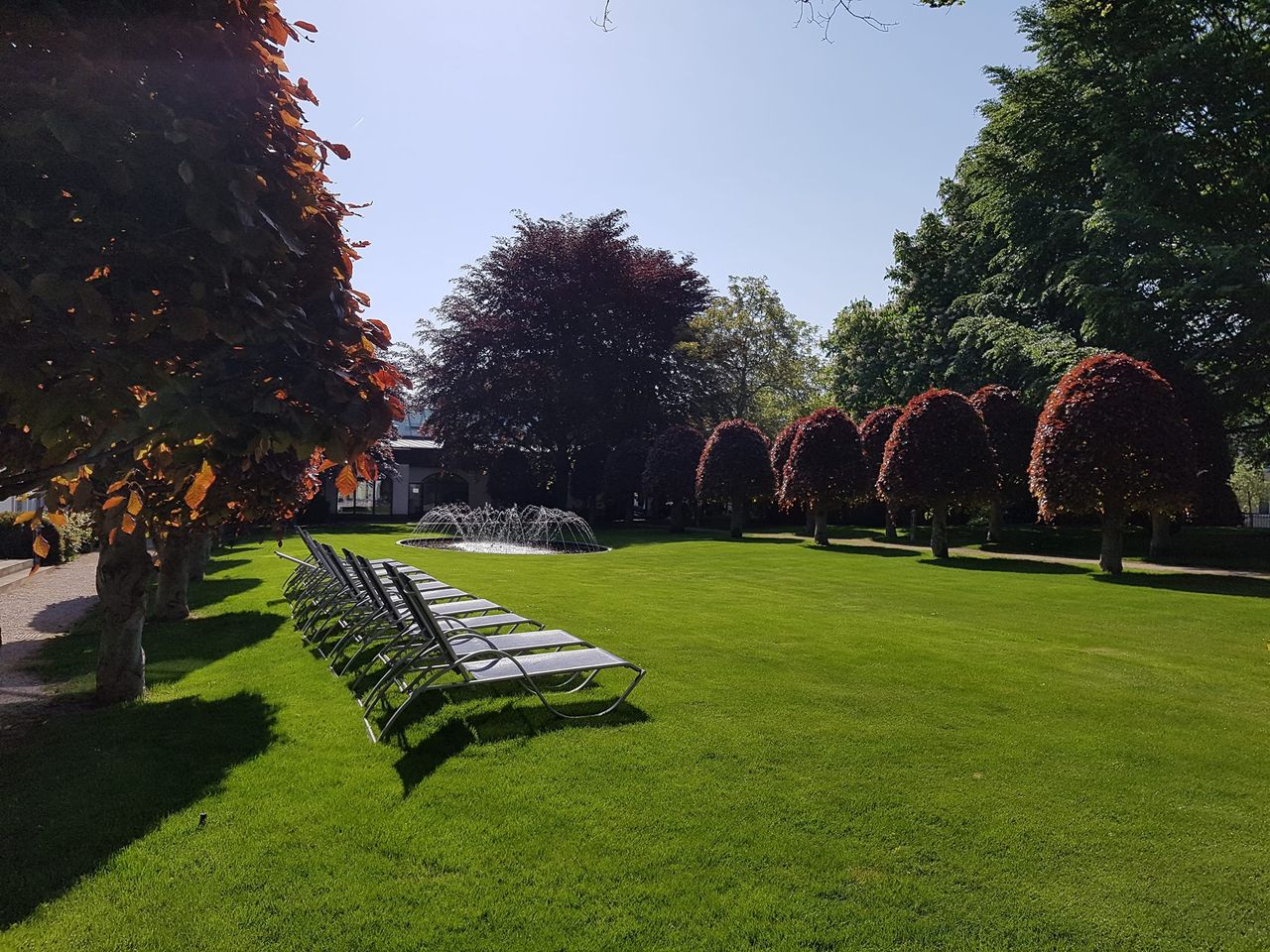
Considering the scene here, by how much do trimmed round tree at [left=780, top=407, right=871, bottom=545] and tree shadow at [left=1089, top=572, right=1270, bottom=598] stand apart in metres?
9.82

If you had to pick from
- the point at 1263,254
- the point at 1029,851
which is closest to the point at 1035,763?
the point at 1029,851

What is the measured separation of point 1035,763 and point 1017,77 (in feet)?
90.0

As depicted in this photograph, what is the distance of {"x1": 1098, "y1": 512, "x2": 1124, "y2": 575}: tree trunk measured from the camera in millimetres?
18000

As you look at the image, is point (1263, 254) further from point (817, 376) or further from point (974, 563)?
point (817, 376)

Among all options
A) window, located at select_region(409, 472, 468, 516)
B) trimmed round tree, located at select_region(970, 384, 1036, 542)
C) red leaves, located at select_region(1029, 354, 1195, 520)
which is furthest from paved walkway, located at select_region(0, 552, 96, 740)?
window, located at select_region(409, 472, 468, 516)

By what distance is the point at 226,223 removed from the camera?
270 centimetres

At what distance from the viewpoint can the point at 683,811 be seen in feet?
13.9

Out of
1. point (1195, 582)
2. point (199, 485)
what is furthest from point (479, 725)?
point (1195, 582)

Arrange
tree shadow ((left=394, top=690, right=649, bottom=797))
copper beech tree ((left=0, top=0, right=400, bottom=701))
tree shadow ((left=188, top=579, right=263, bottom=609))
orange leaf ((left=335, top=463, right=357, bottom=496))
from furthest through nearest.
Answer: tree shadow ((left=188, top=579, right=263, bottom=609)), tree shadow ((left=394, top=690, right=649, bottom=797)), orange leaf ((left=335, top=463, right=357, bottom=496)), copper beech tree ((left=0, top=0, right=400, bottom=701))

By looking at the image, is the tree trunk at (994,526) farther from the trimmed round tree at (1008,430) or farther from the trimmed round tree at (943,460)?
the trimmed round tree at (943,460)

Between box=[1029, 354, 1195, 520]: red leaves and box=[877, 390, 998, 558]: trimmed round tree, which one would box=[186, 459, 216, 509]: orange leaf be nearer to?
box=[1029, 354, 1195, 520]: red leaves

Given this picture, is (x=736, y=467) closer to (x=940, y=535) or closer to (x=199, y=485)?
(x=940, y=535)

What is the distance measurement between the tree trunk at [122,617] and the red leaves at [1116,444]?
18.3 meters

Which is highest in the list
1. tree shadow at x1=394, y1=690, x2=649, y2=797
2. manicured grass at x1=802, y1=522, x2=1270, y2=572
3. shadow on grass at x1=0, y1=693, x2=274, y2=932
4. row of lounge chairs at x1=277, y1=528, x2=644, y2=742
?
manicured grass at x1=802, y1=522, x2=1270, y2=572
